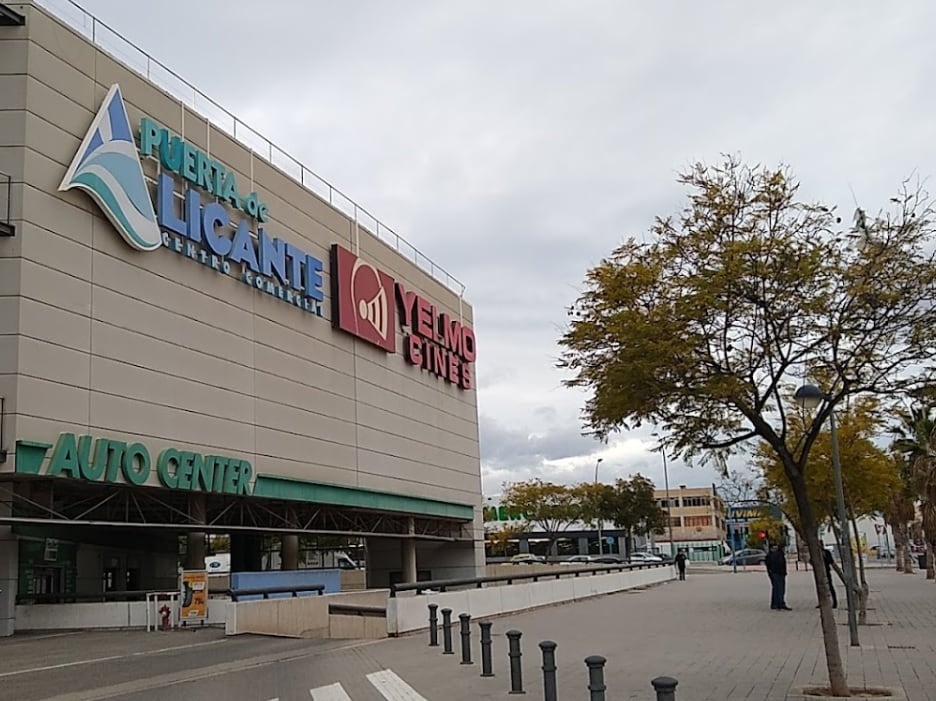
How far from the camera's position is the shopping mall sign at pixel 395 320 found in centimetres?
4441

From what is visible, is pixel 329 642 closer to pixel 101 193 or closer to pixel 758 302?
pixel 758 302

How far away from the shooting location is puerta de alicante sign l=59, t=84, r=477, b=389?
99.7 ft

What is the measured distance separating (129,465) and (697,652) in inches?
714

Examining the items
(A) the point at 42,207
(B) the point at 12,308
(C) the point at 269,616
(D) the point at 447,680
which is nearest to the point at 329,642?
(C) the point at 269,616

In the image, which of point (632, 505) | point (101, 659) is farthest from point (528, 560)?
point (101, 659)

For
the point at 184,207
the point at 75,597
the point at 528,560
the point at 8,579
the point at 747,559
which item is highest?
the point at 184,207

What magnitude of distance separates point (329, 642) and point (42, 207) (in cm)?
1447

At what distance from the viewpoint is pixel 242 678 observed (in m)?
16.4

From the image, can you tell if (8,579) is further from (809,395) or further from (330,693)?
(809,395)

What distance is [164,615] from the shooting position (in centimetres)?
2773

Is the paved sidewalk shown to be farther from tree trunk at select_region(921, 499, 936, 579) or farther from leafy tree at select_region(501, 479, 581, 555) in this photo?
leafy tree at select_region(501, 479, 581, 555)

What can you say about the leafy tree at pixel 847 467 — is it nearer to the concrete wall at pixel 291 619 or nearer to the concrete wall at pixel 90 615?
the concrete wall at pixel 291 619

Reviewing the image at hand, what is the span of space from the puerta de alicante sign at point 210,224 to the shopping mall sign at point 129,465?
618 centimetres

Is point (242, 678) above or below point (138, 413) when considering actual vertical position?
below
